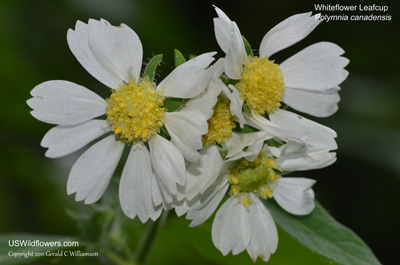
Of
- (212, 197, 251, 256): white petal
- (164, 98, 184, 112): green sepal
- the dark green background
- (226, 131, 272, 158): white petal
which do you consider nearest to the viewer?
(226, 131, 272, 158): white petal

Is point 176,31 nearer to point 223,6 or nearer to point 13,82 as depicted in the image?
point 223,6

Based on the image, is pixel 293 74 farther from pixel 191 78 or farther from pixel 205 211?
pixel 205 211

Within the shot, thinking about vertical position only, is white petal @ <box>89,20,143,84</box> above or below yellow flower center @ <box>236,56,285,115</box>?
above

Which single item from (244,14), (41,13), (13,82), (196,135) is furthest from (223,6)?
(196,135)

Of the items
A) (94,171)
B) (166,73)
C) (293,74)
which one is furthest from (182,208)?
(166,73)

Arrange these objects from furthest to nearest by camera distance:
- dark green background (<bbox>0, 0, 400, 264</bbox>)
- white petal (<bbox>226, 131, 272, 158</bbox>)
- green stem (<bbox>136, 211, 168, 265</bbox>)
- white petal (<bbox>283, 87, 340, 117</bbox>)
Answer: dark green background (<bbox>0, 0, 400, 264</bbox>) < green stem (<bbox>136, 211, 168, 265</bbox>) < white petal (<bbox>283, 87, 340, 117</bbox>) < white petal (<bbox>226, 131, 272, 158</bbox>)

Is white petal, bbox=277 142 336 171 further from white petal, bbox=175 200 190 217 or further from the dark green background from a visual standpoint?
the dark green background

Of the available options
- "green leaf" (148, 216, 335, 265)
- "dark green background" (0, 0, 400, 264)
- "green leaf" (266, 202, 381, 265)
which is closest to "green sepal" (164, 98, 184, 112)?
"green leaf" (266, 202, 381, 265)
